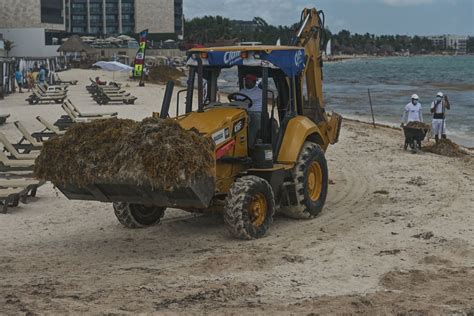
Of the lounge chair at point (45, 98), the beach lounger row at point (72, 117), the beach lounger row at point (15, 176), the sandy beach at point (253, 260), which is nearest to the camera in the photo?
the sandy beach at point (253, 260)

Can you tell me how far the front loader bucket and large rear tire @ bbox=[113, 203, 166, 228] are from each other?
1.29 m

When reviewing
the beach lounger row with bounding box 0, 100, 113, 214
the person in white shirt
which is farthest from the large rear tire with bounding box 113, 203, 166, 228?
the person in white shirt

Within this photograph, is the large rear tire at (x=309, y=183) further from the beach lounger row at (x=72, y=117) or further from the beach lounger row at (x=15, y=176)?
the beach lounger row at (x=72, y=117)

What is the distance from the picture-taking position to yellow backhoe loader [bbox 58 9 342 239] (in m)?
8.30

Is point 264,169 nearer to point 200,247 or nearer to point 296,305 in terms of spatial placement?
point 200,247

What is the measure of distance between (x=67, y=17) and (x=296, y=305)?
132 metres

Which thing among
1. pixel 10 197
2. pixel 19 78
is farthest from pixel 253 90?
pixel 19 78

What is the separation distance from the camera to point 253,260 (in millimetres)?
7785

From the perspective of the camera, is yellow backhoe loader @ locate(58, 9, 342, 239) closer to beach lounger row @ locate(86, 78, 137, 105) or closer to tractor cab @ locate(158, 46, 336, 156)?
tractor cab @ locate(158, 46, 336, 156)

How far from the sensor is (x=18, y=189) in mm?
11031

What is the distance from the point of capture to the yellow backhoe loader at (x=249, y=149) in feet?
27.2

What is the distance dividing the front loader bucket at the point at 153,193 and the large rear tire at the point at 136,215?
129 cm

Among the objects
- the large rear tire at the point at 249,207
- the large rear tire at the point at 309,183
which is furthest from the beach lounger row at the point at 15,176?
the large rear tire at the point at 309,183

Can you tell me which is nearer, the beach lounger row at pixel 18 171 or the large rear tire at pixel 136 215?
the large rear tire at pixel 136 215
